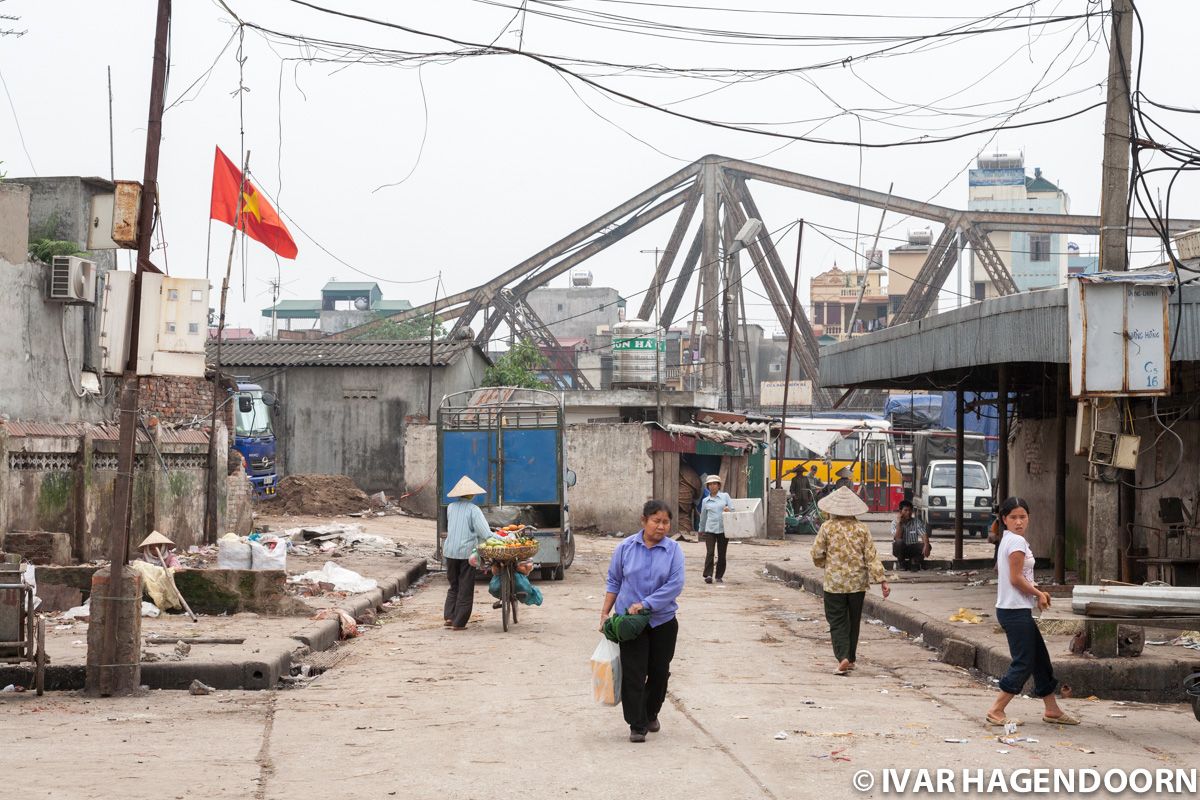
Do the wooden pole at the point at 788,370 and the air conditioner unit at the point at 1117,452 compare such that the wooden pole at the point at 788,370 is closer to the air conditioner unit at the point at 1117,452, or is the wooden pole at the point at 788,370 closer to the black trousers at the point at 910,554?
the black trousers at the point at 910,554

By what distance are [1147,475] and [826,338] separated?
59.3 metres

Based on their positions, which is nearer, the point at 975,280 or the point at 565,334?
the point at 975,280

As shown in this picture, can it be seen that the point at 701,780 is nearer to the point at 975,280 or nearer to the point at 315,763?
the point at 315,763

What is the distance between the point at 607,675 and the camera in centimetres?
806

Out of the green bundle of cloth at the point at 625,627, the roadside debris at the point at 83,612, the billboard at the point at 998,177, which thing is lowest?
the roadside debris at the point at 83,612

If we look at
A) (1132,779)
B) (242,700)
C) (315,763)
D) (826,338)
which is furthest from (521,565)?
(826,338)

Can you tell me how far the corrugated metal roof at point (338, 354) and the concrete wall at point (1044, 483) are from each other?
20082 millimetres

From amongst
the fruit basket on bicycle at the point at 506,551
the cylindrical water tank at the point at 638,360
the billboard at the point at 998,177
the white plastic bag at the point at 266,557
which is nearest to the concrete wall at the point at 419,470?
the cylindrical water tank at the point at 638,360

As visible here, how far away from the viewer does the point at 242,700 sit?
9703mm

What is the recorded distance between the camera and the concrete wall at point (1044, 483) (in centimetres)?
1925

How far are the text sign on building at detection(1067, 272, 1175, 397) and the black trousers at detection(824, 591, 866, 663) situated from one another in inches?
111

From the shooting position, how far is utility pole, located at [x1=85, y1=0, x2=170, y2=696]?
9.65 m

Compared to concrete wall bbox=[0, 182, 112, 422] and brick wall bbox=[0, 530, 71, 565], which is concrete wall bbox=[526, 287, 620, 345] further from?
brick wall bbox=[0, 530, 71, 565]

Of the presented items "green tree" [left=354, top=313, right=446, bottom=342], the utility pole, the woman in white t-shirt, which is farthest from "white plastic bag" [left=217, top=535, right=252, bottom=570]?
"green tree" [left=354, top=313, right=446, bottom=342]
